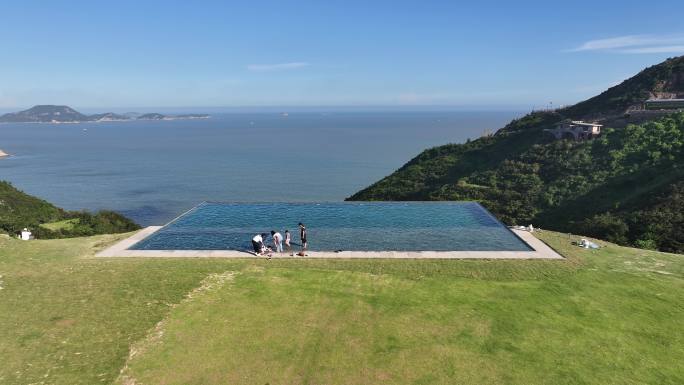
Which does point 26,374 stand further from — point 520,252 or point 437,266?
point 520,252

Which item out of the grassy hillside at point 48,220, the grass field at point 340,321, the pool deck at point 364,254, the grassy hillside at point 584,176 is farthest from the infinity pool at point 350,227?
the grassy hillside at point 48,220

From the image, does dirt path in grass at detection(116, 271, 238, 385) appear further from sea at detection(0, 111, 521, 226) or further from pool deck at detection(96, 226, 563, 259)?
sea at detection(0, 111, 521, 226)

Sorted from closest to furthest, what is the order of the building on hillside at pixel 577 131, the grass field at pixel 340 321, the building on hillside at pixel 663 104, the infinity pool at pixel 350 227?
the grass field at pixel 340 321
the infinity pool at pixel 350 227
the building on hillside at pixel 663 104
the building on hillside at pixel 577 131

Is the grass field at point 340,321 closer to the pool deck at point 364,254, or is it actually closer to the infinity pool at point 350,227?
the pool deck at point 364,254

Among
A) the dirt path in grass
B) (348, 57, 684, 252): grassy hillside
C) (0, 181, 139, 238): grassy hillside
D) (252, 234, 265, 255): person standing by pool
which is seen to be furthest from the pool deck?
(0, 181, 139, 238): grassy hillside

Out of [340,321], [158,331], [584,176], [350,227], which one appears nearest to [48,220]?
[350,227]

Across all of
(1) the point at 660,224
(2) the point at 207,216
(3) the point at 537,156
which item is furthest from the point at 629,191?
(2) the point at 207,216
